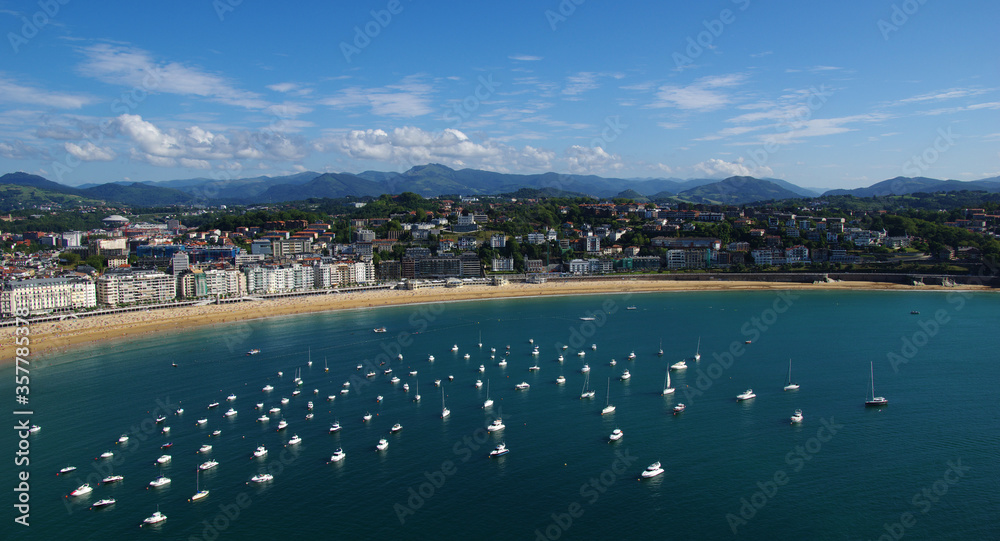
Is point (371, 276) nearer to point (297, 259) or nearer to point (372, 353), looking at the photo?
point (297, 259)

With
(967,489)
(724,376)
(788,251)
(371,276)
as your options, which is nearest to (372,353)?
(724,376)

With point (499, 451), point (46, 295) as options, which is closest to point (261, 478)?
point (499, 451)

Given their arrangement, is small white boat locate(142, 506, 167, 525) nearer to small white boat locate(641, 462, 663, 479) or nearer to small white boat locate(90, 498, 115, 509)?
small white boat locate(90, 498, 115, 509)

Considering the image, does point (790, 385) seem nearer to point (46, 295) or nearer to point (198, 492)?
point (198, 492)

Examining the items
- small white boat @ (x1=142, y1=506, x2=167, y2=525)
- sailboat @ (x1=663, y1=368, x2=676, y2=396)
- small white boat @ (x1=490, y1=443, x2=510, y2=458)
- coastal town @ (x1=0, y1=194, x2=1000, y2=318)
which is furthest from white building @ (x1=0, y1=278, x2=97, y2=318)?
sailboat @ (x1=663, y1=368, x2=676, y2=396)

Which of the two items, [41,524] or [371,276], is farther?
[371,276]
